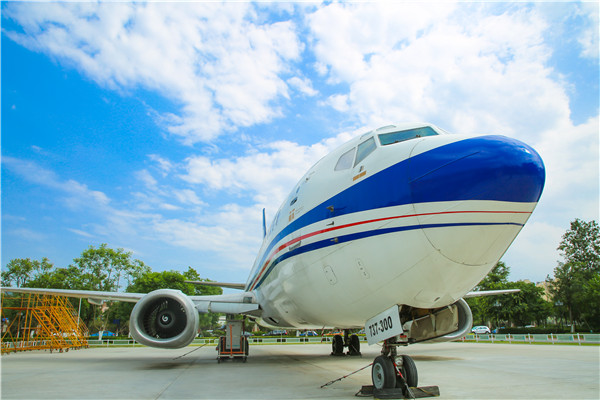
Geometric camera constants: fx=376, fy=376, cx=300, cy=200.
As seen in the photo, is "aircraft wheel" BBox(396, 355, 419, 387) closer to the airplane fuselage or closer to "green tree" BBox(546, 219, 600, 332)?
the airplane fuselage

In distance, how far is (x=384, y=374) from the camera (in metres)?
5.16

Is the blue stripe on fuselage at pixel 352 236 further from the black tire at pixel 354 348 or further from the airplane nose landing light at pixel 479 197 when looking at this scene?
the black tire at pixel 354 348

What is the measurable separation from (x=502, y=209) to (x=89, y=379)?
8988 mm

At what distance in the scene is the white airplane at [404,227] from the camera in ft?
12.9

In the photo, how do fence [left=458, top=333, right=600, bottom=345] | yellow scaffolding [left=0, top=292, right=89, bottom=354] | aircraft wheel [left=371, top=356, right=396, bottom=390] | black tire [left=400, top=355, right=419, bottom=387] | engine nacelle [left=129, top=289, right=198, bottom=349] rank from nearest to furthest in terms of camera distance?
1. aircraft wheel [left=371, top=356, right=396, bottom=390]
2. black tire [left=400, top=355, right=419, bottom=387]
3. engine nacelle [left=129, top=289, right=198, bottom=349]
4. yellow scaffolding [left=0, top=292, right=89, bottom=354]
5. fence [left=458, top=333, right=600, bottom=345]

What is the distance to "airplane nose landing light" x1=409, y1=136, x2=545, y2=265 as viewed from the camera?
3869 millimetres

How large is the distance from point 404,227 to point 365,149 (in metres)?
1.71

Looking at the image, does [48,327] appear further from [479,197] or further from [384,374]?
[479,197]

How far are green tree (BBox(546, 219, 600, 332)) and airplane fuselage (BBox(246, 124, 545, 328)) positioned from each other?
141 ft

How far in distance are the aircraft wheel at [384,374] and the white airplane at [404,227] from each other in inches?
0.6

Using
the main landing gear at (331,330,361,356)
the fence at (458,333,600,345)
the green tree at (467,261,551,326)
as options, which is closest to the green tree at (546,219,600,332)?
the green tree at (467,261,551,326)

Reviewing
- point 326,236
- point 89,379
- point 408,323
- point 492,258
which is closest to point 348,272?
point 326,236

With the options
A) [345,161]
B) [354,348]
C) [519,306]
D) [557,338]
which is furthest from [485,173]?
[519,306]

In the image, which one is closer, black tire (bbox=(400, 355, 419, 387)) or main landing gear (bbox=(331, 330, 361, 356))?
black tire (bbox=(400, 355, 419, 387))
